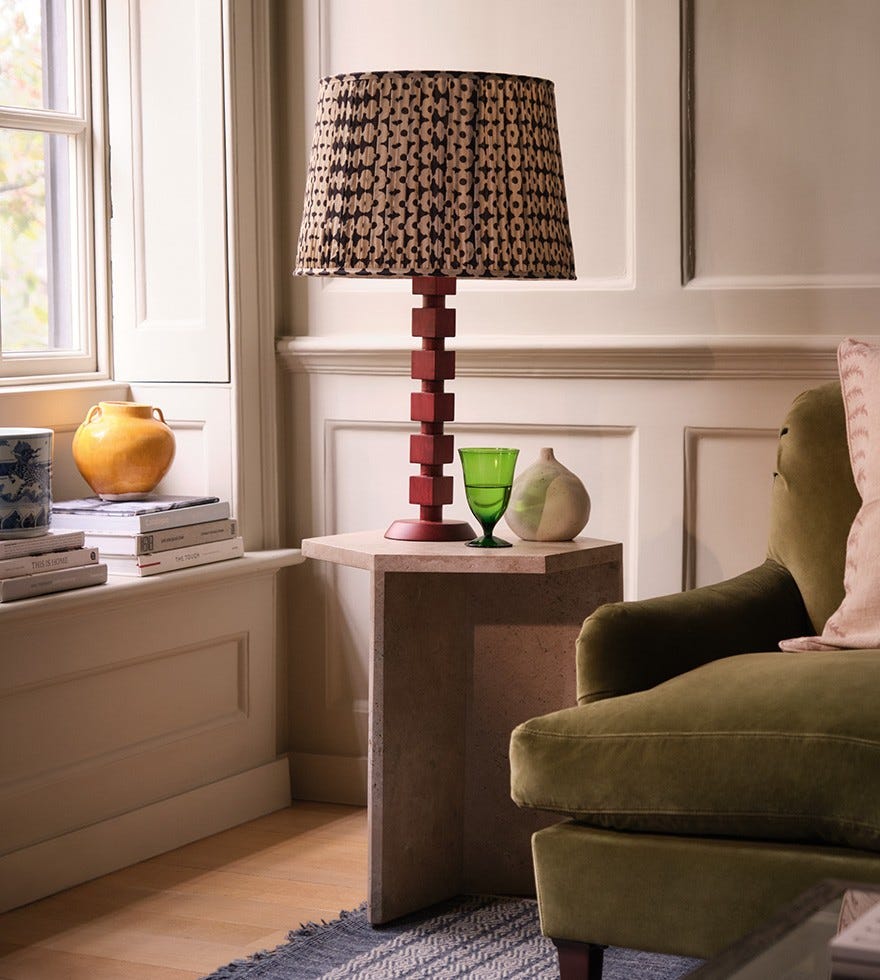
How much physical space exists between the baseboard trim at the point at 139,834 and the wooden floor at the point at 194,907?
0.02 m

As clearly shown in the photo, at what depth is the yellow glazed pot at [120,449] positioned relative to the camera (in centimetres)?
301

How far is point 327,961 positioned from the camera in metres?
2.42

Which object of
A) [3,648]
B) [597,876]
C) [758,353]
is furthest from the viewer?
[758,353]

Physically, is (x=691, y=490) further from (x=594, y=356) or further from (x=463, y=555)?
(x=463, y=555)

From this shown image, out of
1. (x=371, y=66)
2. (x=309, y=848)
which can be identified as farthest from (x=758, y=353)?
(x=309, y=848)

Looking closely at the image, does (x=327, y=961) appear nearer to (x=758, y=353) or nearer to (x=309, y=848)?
(x=309, y=848)

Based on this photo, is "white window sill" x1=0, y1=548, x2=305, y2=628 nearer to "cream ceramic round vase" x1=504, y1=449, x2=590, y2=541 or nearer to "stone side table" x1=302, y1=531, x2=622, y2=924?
"stone side table" x1=302, y1=531, x2=622, y2=924

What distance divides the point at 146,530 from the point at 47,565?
0.27 meters

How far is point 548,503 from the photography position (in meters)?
2.60

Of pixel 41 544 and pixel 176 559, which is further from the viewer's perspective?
pixel 176 559

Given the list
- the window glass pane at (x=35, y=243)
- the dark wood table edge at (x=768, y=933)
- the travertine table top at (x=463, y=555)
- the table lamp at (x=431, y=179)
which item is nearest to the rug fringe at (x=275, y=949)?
the travertine table top at (x=463, y=555)

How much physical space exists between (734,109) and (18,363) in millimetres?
1487

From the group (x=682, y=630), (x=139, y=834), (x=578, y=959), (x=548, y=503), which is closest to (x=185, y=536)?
(x=139, y=834)

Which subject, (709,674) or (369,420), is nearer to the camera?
(709,674)
